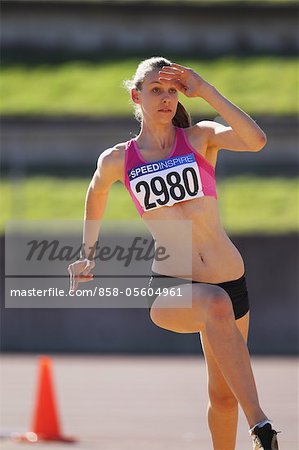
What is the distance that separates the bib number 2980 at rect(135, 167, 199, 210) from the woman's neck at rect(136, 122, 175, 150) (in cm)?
21

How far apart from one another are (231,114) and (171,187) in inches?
18.9

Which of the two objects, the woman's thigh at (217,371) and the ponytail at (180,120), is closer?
the woman's thigh at (217,371)

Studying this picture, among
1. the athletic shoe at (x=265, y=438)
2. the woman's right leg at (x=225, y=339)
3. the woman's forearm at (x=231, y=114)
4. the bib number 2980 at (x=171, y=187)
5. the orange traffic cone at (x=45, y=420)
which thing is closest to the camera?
the athletic shoe at (x=265, y=438)

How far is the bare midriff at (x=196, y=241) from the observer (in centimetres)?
575

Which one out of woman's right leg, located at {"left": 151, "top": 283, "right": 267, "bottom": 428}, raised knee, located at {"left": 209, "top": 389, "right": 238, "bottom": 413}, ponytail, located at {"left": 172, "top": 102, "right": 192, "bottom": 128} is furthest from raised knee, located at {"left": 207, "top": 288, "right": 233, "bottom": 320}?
ponytail, located at {"left": 172, "top": 102, "right": 192, "bottom": 128}

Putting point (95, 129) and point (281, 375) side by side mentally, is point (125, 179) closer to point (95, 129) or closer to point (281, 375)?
point (281, 375)

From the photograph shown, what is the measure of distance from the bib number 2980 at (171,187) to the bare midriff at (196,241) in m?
Answer: 0.05

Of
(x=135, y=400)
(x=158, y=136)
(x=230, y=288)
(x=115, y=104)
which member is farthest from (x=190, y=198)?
(x=115, y=104)

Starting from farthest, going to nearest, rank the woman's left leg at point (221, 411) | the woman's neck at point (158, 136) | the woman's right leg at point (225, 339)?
the woman's left leg at point (221, 411), the woman's neck at point (158, 136), the woman's right leg at point (225, 339)

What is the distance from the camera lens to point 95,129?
68.5ft

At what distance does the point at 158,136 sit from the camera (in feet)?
19.2

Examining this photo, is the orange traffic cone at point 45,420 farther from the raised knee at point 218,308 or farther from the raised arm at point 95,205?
the raised knee at point 218,308

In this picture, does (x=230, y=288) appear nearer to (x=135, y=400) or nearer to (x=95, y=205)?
(x=95, y=205)

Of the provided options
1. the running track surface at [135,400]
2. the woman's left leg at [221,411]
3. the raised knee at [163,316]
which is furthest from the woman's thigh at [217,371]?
the running track surface at [135,400]
